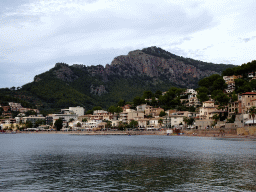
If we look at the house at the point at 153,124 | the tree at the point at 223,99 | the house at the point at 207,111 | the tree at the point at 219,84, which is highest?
the tree at the point at 219,84

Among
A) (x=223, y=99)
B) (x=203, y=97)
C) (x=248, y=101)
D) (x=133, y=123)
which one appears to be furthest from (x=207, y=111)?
(x=133, y=123)

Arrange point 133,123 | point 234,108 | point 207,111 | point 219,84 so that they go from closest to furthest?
point 234,108
point 207,111
point 219,84
point 133,123

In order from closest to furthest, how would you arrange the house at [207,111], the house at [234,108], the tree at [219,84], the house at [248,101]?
the house at [248,101] < the house at [234,108] < the house at [207,111] < the tree at [219,84]

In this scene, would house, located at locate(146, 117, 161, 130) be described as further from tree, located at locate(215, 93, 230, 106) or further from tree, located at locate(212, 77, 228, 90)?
tree, located at locate(215, 93, 230, 106)

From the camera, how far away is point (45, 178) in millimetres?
31859

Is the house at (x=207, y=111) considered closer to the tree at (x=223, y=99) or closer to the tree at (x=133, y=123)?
the tree at (x=223, y=99)

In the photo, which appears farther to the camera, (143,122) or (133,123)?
(143,122)

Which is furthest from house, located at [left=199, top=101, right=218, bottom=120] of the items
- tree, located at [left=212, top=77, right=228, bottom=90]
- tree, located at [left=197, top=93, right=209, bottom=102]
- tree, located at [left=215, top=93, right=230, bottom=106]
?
tree, located at [left=212, top=77, right=228, bottom=90]

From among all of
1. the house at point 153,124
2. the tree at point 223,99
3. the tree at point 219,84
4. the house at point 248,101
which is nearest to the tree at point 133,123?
the house at point 153,124

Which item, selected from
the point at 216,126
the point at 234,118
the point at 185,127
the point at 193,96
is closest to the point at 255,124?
the point at 234,118

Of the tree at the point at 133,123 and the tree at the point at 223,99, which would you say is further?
the tree at the point at 133,123

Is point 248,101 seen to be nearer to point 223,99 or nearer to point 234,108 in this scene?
point 234,108

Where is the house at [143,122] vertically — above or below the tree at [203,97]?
below

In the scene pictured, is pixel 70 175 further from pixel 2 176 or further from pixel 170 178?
pixel 170 178
